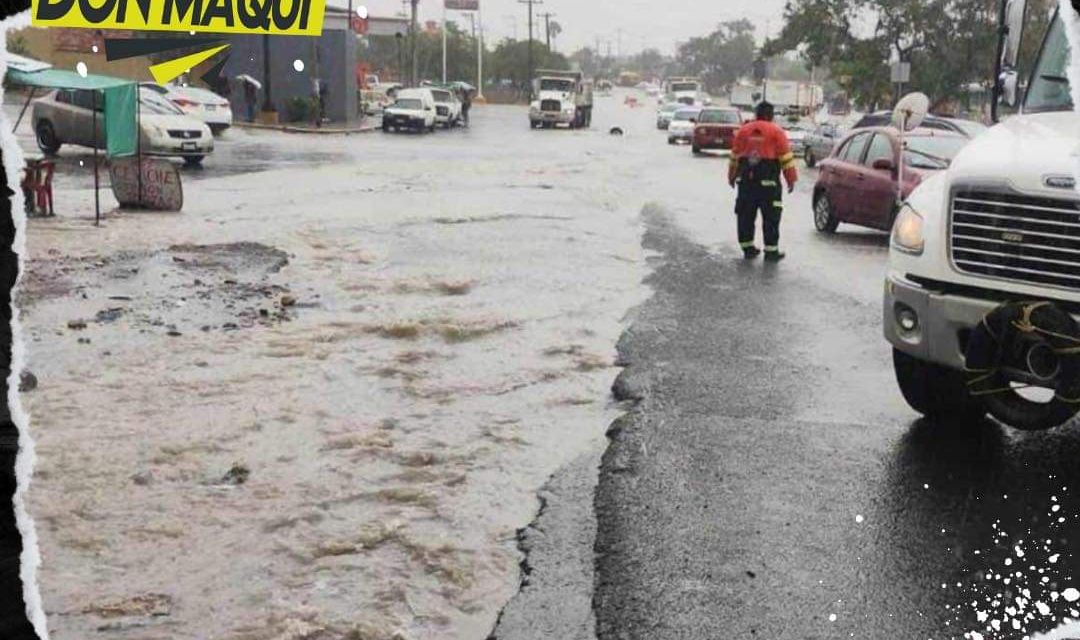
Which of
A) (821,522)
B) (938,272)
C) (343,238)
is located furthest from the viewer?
(343,238)

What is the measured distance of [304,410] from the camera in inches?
270

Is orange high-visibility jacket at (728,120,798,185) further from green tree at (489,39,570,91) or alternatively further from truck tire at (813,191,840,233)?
green tree at (489,39,570,91)

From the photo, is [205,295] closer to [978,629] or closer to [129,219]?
[129,219]

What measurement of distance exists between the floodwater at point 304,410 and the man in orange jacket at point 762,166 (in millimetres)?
1394

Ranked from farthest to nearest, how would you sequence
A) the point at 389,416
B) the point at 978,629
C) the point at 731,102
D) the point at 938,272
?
1. the point at 731,102
2. the point at 389,416
3. the point at 938,272
4. the point at 978,629

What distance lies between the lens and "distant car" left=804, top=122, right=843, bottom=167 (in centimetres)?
3394

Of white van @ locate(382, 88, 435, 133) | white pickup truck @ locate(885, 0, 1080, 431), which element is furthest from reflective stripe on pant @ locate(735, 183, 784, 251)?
white van @ locate(382, 88, 435, 133)

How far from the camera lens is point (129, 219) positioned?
15.7 m

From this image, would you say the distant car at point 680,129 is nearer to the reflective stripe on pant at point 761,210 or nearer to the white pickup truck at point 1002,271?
the reflective stripe on pant at point 761,210

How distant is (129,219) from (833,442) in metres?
11.9

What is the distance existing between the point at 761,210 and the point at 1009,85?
636cm

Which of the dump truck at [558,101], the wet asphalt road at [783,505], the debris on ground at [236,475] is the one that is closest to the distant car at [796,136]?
the dump truck at [558,101]

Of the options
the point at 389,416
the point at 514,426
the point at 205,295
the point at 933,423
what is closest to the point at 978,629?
the point at 933,423

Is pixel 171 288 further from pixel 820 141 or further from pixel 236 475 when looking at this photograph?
pixel 820 141
